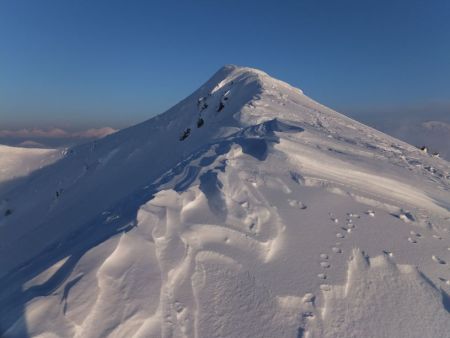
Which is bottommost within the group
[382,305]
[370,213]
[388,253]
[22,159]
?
[22,159]

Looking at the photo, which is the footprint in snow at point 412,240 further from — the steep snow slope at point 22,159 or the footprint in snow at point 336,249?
the steep snow slope at point 22,159

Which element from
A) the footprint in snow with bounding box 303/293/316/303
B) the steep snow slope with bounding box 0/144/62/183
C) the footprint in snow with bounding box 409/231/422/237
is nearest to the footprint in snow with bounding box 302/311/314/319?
the footprint in snow with bounding box 303/293/316/303

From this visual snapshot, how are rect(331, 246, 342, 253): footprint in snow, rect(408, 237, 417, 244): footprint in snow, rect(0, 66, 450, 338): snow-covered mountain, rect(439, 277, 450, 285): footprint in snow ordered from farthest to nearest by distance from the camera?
rect(408, 237, 417, 244): footprint in snow
rect(331, 246, 342, 253): footprint in snow
rect(439, 277, 450, 285): footprint in snow
rect(0, 66, 450, 338): snow-covered mountain

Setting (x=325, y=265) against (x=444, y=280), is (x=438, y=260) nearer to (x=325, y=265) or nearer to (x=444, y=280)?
(x=444, y=280)

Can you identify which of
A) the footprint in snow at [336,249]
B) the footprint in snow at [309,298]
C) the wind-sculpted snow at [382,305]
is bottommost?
the wind-sculpted snow at [382,305]

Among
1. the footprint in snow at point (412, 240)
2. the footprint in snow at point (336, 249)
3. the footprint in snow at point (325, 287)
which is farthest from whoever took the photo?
the footprint in snow at point (412, 240)

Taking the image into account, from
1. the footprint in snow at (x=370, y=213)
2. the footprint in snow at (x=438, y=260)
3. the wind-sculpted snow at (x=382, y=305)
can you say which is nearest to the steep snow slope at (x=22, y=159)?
the footprint in snow at (x=370, y=213)

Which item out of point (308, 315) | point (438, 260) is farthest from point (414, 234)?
point (308, 315)

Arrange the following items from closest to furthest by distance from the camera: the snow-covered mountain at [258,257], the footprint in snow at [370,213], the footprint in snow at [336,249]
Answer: the snow-covered mountain at [258,257] → the footprint in snow at [336,249] → the footprint in snow at [370,213]

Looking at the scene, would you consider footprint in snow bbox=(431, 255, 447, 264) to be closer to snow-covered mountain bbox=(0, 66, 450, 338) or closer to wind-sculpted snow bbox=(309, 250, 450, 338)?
snow-covered mountain bbox=(0, 66, 450, 338)

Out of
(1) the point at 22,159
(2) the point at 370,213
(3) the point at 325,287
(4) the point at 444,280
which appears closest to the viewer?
(3) the point at 325,287
